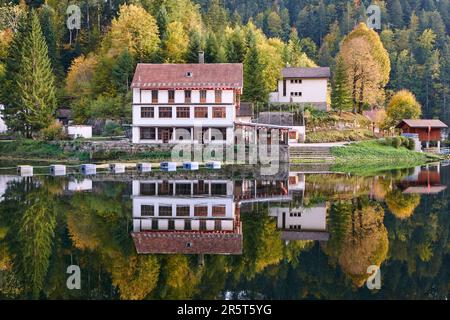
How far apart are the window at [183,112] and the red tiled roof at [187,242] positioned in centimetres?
3033

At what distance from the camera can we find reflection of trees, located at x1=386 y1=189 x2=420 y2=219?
22.3m

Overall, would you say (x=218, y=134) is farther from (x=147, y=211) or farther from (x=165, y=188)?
(x=147, y=211)

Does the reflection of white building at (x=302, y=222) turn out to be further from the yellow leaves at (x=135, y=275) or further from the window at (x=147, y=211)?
the yellow leaves at (x=135, y=275)

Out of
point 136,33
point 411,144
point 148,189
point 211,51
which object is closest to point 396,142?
point 411,144

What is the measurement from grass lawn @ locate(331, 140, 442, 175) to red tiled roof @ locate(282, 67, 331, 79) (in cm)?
903

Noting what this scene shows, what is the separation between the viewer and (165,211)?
2241 cm

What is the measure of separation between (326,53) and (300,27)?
22568 millimetres

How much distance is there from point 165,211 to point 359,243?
26.8 ft

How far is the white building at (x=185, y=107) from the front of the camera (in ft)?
158

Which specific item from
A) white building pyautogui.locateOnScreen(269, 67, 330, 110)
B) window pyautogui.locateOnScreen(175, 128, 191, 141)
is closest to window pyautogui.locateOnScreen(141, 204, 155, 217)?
window pyautogui.locateOnScreen(175, 128, 191, 141)

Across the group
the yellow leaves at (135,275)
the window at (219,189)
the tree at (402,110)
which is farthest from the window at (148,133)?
the yellow leaves at (135,275)

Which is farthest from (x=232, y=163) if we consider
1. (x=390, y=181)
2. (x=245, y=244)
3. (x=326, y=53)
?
(x=326, y=53)
